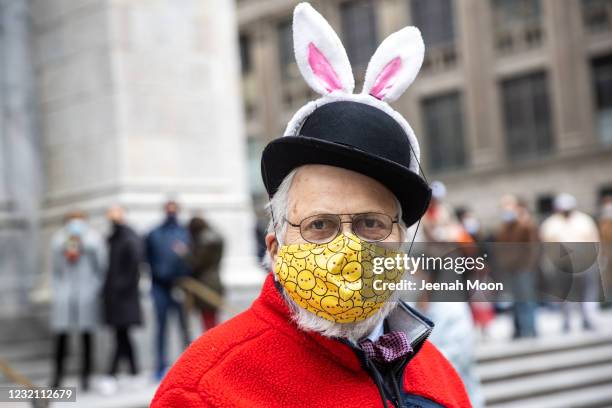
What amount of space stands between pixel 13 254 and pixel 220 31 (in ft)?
13.1

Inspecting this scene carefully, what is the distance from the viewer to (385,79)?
224cm

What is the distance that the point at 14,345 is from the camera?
34.8 feet

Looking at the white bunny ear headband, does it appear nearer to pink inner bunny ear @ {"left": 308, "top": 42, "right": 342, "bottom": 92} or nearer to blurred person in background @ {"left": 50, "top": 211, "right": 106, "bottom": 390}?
pink inner bunny ear @ {"left": 308, "top": 42, "right": 342, "bottom": 92}

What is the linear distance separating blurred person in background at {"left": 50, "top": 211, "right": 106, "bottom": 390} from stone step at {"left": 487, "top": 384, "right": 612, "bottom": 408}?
4.16 metres

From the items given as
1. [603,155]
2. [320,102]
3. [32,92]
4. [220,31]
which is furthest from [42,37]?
[603,155]

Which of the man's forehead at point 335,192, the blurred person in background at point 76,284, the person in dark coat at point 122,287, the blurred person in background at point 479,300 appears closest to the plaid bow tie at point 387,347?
the blurred person in background at point 479,300

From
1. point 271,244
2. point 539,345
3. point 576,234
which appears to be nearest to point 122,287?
point 576,234

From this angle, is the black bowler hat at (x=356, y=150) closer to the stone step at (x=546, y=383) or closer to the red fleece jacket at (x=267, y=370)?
the red fleece jacket at (x=267, y=370)

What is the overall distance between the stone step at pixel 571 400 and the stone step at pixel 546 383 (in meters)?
0.04

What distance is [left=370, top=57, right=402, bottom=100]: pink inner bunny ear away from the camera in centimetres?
223

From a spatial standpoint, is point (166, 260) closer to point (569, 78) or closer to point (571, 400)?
point (571, 400)

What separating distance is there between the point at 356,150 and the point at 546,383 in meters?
8.62

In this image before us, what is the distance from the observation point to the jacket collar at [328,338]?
2.05 meters

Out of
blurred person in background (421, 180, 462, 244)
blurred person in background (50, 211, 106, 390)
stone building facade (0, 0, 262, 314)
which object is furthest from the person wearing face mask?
stone building facade (0, 0, 262, 314)
